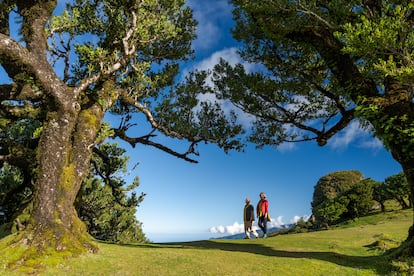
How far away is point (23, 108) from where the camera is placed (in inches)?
735

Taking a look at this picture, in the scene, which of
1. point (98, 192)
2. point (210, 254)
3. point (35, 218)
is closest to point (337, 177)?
point (98, 192)

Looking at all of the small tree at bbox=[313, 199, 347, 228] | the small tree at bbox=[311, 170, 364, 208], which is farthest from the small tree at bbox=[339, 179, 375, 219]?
the small tree at bbox=[311, 170, 364, 208]

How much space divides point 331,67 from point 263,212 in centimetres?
1229

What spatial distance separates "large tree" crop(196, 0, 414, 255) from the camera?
12.2 metres

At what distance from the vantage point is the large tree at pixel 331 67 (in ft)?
39.9

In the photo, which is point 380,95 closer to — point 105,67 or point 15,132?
point 105,67

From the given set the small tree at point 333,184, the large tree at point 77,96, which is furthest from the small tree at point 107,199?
the small tree at point 333,184

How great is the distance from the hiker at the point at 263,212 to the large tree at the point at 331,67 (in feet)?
16.3

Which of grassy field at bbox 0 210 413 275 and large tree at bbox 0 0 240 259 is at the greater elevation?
large tree at bbox 0 0 240 259

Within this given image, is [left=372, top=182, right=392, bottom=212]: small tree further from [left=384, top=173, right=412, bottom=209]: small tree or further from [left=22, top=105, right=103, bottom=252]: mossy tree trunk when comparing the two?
[left=22, top=105, right=103, bottom=252]: mossy tree trunk

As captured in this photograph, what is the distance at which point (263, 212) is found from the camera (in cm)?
2433

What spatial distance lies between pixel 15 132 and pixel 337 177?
187 ft

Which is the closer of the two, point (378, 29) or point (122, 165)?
point (378, 29)

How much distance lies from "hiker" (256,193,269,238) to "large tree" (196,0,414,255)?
4.97 metres
